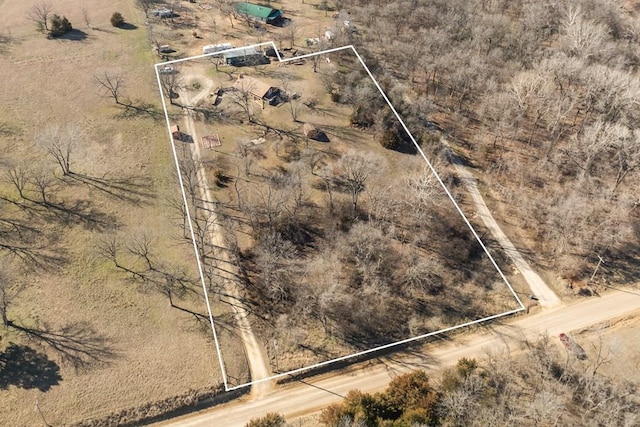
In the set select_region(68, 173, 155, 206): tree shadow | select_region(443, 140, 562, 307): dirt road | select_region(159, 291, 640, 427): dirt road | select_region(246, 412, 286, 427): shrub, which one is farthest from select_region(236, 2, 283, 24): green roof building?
select_region(246, 412, 286, 427): shrub

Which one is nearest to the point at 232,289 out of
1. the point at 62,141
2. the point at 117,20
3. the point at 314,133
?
the point at 314,133

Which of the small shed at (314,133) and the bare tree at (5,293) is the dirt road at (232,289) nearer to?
the small shed at (314,133)

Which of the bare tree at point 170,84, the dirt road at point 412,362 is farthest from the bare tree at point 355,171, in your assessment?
the bare tree at point 170,84

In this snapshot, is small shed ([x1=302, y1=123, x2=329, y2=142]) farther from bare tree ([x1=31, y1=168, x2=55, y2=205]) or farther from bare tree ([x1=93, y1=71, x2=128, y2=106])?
bare tree ([x1=31, y1=168, x2=55, y2=205])

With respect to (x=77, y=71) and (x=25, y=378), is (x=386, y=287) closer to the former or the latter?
(x=25, y=378)

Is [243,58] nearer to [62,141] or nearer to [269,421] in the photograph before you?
[62,141]

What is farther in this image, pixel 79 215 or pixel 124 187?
pixel 124 187
